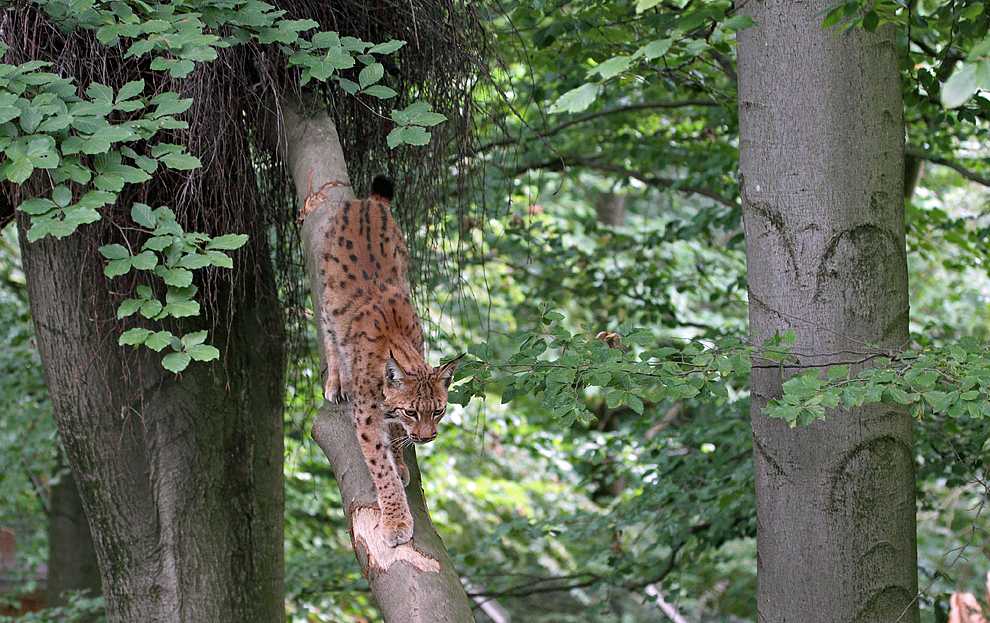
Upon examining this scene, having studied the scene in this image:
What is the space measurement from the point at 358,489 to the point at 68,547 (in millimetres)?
5616

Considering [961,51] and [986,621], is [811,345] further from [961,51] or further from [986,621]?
[961,51]

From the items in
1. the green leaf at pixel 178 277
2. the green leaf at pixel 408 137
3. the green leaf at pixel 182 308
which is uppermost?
the green leaf at pixel 408 137

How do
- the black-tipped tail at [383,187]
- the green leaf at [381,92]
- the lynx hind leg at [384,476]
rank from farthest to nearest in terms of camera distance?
the black-tipped tail at [383,187]
the green leaf at [381,92]
the lynx hind leg at [384,476]

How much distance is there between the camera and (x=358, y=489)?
1.91 meters

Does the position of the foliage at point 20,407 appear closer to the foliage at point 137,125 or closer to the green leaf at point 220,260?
the foliage at point 137,125

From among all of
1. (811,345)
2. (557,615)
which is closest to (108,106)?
(811,345)

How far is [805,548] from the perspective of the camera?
2.35 m

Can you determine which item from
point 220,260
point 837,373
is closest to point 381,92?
point 220,260

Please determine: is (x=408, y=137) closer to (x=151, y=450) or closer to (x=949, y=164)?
(x=151, y=450)

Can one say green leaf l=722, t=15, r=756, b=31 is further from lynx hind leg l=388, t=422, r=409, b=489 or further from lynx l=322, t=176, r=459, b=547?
lynx hind leg l=388, t=422, r=409, b=489

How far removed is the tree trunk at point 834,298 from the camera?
2312 millimetres

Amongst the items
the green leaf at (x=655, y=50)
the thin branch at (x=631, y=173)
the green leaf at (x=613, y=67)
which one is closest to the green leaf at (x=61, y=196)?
the green leaf at (x=613, y=67)

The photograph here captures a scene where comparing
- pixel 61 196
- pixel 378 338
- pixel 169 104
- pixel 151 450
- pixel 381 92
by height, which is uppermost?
pixel 381 92

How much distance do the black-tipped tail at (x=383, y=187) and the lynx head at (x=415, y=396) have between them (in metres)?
0.61
